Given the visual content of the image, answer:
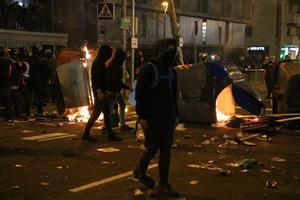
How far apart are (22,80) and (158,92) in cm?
814

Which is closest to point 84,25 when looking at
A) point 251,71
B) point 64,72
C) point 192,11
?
point 251,71

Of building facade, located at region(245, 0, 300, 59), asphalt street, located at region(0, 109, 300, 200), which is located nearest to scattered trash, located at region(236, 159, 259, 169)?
asphalt street, located at region(0, 109, 300, 200)

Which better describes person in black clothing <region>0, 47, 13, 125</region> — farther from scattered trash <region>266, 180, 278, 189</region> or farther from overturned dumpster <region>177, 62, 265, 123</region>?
scattered trash <region>266, 180, 278, 189</region>

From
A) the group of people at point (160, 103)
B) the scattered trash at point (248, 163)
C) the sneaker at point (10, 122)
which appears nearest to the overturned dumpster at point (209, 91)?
the sneaker at point (10, 122)

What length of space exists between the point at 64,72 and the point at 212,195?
7.63 m

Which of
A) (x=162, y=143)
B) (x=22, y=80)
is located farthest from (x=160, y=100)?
(x=22, y=80)

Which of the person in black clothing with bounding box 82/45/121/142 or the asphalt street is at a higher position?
the person in black clothing with bounding box 82/45/121/142

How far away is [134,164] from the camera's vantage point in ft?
26.1

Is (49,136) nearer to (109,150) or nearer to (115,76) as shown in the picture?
(115,76)

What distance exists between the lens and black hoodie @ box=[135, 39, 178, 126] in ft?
20.0

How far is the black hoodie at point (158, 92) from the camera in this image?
6102 millimetres

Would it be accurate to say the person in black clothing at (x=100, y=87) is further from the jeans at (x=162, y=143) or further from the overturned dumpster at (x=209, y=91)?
the jeans at (x=162, y=143)

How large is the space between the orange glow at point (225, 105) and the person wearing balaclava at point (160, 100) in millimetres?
6928

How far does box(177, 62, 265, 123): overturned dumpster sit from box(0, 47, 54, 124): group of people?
4211 millimetres
